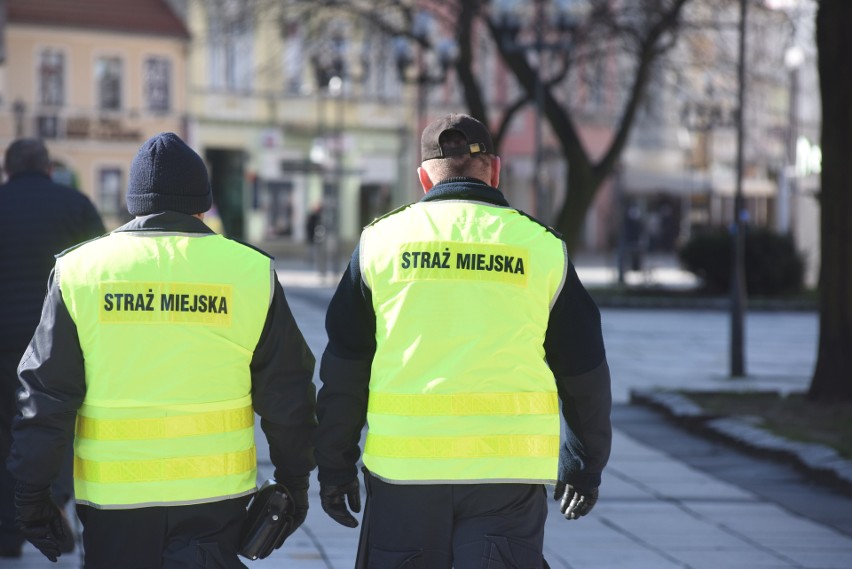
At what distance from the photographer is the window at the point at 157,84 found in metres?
49.7

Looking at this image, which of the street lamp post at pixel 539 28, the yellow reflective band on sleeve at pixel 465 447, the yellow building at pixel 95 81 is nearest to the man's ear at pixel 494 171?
the yellow reflective band on sleeve at pixel 465 447

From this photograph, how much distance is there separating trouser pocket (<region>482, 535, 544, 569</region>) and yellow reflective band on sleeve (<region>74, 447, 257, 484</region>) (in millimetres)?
719

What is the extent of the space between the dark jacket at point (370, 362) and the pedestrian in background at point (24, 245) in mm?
2986

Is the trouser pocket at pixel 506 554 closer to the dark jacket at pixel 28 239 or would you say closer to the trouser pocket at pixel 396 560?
the trouser pocket at pixel 396 560

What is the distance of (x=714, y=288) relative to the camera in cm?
2892

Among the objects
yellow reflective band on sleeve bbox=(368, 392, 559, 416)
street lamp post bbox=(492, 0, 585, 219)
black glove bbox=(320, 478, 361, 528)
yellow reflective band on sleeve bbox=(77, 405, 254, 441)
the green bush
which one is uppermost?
street lamp post bbox=(492, 0, 585, 219)

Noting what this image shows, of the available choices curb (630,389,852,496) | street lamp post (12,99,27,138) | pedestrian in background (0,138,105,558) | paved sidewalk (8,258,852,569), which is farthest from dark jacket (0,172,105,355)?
street lamp post (12,99,27,138)

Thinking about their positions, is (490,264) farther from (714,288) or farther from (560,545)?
(714,288)

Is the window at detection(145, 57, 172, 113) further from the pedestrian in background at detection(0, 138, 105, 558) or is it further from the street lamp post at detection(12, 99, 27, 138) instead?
the pedestrian in background at detection(0, 138, 105, 558)

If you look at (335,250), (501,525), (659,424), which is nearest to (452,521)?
(501,525)

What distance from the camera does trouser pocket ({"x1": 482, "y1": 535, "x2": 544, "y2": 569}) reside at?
4.12m

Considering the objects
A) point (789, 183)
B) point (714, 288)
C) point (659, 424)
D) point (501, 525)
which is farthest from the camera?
point (789, 183)

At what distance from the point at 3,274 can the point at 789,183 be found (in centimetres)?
2812

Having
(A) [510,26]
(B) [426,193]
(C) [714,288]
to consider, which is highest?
(A) [510,26]
